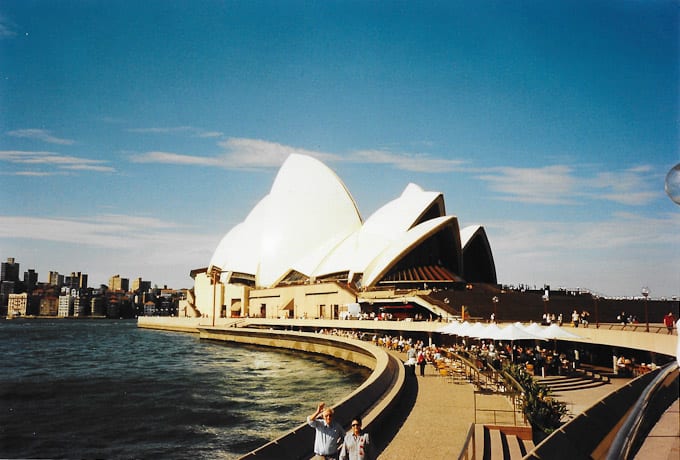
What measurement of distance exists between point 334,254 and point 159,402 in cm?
2980

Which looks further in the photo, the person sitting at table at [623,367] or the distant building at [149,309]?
the distant building at [149,309]

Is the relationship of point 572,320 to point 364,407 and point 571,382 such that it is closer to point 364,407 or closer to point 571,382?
point 571,382

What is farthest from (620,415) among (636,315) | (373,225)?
(373,225)

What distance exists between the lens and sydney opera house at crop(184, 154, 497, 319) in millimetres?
38219

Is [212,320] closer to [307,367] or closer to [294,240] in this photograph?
[294,240]

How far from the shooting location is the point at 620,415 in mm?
3080

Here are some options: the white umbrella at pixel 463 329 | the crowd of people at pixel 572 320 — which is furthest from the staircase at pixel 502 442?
the crowd of people at pixel 572 320

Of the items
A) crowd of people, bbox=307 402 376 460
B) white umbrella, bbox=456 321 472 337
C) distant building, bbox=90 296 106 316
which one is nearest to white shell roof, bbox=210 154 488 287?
white umbrella, bbox=456 321 472 337

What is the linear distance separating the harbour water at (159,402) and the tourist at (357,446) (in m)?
6.19

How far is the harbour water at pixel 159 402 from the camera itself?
39.3ft

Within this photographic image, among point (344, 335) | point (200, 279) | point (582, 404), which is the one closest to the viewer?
point (582, 404)

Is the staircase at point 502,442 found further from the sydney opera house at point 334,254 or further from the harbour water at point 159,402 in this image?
the sydney opera house at point 334,254

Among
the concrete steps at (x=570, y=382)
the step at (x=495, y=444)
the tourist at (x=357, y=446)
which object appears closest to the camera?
the tourist at (x=357, y=446)

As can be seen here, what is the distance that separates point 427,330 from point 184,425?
12901mm
